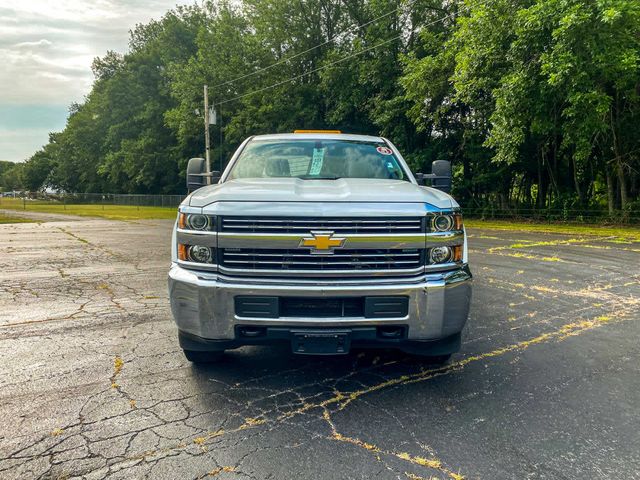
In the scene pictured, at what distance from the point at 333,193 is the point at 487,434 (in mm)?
1832

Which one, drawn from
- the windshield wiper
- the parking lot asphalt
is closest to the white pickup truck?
the parking lot asphalt

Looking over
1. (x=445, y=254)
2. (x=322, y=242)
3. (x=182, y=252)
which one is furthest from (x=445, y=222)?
(x=182, y=252)

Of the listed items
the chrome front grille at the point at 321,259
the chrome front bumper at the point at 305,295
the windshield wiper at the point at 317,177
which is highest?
the windshield wiper at the point at 317,177

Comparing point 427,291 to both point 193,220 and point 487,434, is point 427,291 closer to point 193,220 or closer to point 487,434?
point 487,434

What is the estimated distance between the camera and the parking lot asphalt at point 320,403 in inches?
93.2

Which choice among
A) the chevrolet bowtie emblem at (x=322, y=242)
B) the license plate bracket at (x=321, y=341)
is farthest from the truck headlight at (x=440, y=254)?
the license plate bracket at (x=321, y=341)

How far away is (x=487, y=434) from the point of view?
265 cm

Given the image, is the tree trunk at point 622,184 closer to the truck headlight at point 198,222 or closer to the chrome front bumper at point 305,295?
the chrome front bumper at point 305,295

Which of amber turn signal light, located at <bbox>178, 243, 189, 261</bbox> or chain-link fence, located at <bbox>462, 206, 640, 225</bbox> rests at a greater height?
amber turn signal light, located at <bbox>178, 243, 189, 261</bbox>

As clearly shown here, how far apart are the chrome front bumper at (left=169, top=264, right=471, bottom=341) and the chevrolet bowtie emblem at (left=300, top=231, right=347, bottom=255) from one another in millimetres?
215

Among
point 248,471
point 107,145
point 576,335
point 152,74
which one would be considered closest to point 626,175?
point 576,335

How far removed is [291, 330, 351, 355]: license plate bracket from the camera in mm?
2973

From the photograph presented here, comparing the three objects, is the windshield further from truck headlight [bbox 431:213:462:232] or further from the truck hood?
truck headlight [bbox 431:213:462:232]

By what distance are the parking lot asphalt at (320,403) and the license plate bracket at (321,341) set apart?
0.36 m
